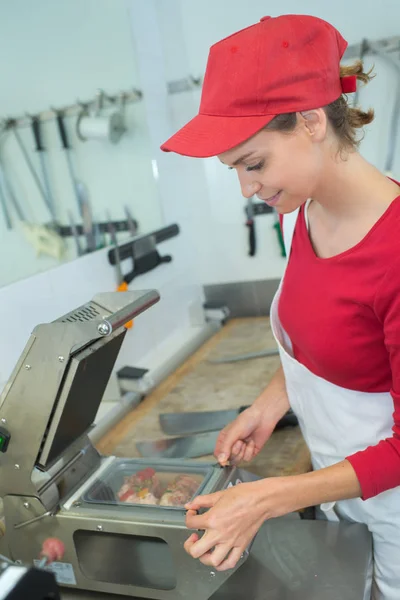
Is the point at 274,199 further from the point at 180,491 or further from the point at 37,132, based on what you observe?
the point at 37,132

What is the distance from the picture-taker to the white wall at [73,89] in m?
1.56

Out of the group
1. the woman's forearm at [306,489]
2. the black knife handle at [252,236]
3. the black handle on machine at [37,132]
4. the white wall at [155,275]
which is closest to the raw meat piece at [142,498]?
the woman's forearm at [306,489]

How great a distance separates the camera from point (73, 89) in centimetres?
169

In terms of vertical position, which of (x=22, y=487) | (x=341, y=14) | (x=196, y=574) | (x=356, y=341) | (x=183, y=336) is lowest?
(x=183, y=336)

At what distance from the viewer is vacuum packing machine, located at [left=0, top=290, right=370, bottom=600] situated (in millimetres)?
767

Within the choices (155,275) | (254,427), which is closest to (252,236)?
(155,275)

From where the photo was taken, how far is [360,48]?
1.70 meters

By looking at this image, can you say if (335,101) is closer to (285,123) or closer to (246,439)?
(285,123)

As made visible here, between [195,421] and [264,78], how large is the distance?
882 millimetres

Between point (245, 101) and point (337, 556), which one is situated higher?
point (245, 101)

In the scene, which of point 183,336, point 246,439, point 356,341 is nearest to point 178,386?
point 183,336

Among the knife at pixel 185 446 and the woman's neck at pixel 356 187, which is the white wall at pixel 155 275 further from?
the woman's neck at pixel 356 187

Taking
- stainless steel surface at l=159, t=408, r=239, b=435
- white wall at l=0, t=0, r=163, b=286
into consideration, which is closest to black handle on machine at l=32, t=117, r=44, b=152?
white wall at l=0, t=0, r=163, b=286

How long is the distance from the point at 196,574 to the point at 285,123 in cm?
60
